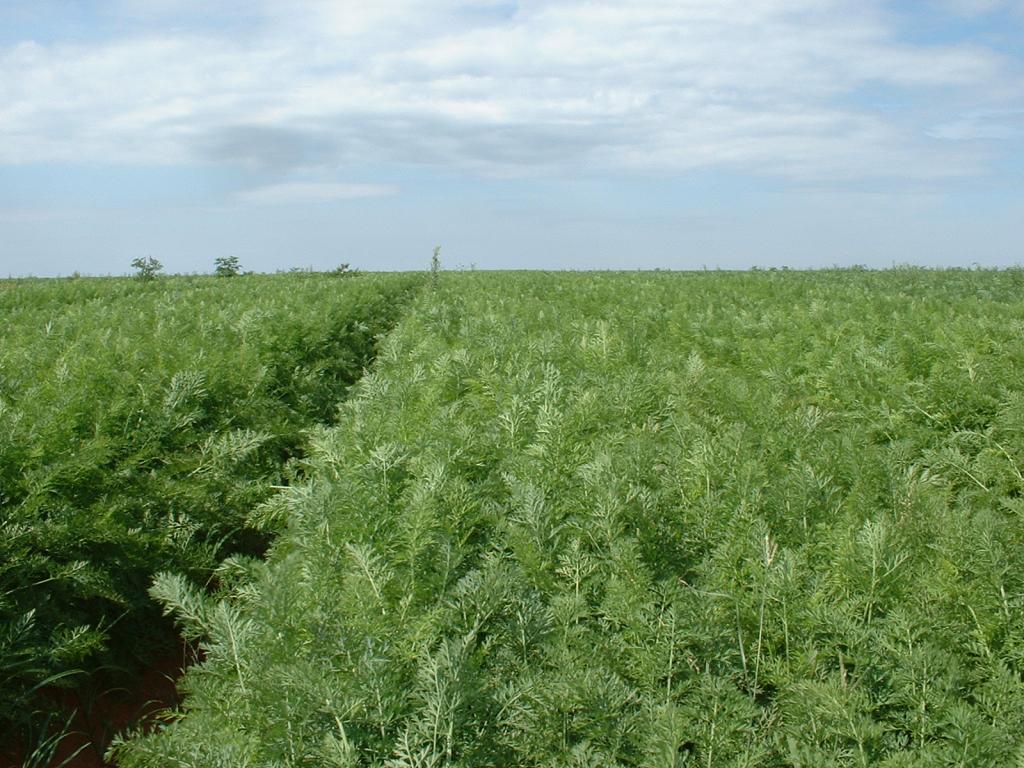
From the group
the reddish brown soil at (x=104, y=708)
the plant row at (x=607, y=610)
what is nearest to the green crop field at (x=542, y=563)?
the plant row at (x=607, y=610)

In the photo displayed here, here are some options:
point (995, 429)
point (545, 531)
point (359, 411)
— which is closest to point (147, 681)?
point (359, 411)

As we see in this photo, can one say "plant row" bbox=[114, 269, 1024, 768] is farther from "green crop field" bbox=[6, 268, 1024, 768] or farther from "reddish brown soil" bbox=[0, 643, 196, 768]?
"reddish brown soil" bbox=[0, 643, 196, 768]

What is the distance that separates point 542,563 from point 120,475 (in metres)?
2.99

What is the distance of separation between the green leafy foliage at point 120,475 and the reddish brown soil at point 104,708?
154mm

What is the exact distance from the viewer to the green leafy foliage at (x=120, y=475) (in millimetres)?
4230

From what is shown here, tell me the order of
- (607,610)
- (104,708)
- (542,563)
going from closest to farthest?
(607,610), (542,563), (104,708)

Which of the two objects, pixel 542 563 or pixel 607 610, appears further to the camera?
pixel 542 563

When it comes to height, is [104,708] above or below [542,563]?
below

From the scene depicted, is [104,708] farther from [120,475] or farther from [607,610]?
[607,610]

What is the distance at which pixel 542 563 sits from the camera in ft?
11.4

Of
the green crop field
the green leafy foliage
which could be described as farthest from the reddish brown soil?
the green crop field

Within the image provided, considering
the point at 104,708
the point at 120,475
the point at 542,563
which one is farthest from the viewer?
the point at 120,475

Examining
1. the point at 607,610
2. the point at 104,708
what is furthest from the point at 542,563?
the point at 104,708

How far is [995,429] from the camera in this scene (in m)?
6.49
